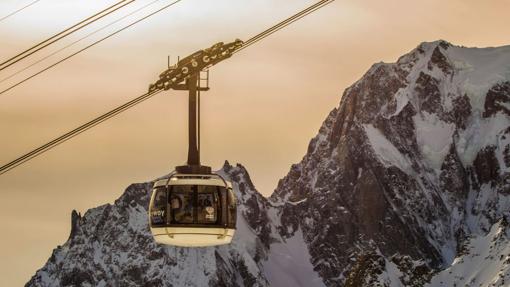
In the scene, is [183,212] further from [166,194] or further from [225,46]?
[225,46]

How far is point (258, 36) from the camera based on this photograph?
42.3 m

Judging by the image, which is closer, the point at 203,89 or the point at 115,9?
the point at 203,89

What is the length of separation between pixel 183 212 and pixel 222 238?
1.26 meters

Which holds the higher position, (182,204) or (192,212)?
(182,204)

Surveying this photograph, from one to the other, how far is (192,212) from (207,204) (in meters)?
0.49

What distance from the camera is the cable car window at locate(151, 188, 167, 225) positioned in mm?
40781

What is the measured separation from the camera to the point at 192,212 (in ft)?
134

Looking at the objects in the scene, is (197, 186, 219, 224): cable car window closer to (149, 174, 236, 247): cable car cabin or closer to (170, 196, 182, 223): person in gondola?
(149, 174, 236, 247): cable car cabin

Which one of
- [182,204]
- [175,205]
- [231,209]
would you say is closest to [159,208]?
[175,205]

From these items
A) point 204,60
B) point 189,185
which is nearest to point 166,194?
point 189,185

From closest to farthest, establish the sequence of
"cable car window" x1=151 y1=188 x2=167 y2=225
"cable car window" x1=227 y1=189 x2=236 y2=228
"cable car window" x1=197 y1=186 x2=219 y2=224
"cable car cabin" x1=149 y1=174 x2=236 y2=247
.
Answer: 1. "cable car cabin" x1=149 y1=174 x2=236 y2=247
2. "cable car window" x1=197 y1=186 x2=219 y2=224
3. "cable car window" x1=151 y1=188 x2=167 y2=225
4. "cable car window" x1=227 y1=189 x2=236 y2=228

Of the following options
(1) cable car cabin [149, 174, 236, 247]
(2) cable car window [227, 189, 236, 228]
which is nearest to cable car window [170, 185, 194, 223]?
(1) cable car cabin [149, 174, 236, 247]

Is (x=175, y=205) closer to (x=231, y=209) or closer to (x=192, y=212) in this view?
(x=192, y=212)

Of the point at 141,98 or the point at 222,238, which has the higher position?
the point at 141,98
